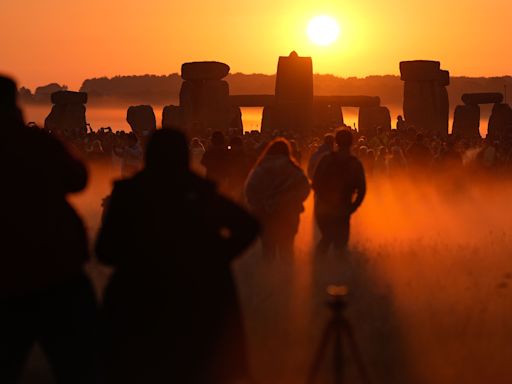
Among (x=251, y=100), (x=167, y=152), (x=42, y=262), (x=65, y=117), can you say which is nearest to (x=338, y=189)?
(x=167, y=152)

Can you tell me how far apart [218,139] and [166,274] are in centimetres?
823

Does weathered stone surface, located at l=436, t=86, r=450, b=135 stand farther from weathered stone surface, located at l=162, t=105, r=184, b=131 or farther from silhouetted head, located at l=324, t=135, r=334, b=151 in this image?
silhouetted head, located at l=324, t=135, r=334, b=151

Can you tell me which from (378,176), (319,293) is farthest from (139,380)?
(378,176)

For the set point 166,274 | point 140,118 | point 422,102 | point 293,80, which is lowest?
point 140,118

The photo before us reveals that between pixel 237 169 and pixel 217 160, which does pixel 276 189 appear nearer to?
pixel 237 169

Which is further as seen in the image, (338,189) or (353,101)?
(353,101)

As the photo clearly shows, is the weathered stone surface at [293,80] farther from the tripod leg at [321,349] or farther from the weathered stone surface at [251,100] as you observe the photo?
the tripod leg at [321,349]

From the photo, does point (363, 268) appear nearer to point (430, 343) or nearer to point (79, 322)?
point (430, 343)

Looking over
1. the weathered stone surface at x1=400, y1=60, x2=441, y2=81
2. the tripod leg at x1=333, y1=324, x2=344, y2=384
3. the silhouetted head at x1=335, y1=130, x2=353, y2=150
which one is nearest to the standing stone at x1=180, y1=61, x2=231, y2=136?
the weathered stone surface at x1=400, y1=60, x2=441, y2=81

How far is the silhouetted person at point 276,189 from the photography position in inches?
444

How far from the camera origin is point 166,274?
203 inches

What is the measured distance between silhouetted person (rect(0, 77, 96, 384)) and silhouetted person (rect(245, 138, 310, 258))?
5.99 meters

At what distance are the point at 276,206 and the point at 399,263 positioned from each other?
64.1 inches

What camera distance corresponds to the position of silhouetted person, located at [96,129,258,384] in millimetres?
5148
